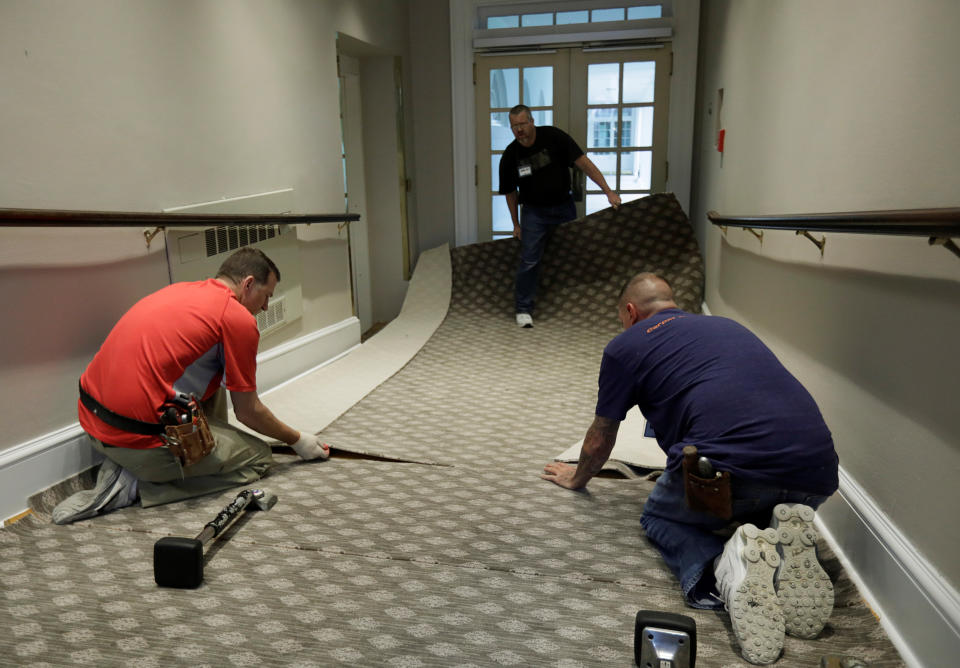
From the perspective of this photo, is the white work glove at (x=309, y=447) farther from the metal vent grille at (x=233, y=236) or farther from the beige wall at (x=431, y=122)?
the beige wall at (x=431, y=122)

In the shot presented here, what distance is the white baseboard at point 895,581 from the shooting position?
4.17 ft

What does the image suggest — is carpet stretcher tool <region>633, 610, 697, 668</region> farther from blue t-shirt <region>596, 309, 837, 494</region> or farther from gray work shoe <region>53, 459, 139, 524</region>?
gray work shoe <region>53, 459, 139, 524</region>

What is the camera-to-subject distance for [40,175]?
2096mm

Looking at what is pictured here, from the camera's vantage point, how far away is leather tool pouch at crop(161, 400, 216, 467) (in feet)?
6.59

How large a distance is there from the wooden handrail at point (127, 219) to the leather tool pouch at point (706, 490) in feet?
6.00

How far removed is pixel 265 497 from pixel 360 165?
11.9ft

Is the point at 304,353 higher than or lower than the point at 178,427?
lower

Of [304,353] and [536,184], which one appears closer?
[304,353]

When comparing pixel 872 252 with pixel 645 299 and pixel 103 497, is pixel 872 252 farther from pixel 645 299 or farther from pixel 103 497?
pixel 103 497

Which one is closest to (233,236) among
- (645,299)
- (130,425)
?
(130,425)

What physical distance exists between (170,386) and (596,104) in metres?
4.24

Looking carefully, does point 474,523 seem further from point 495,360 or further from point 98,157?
point 495,360

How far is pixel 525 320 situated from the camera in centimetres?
459

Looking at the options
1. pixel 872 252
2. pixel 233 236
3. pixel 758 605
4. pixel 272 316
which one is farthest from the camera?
pixel 272 316
